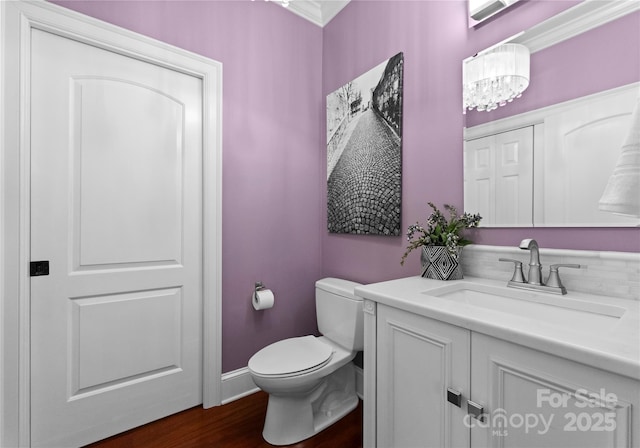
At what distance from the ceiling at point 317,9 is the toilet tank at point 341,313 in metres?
1.82

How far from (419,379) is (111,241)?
1540 mm

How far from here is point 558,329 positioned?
749 millimetres

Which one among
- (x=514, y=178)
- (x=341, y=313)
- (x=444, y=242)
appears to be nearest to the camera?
(x=514, y=178)

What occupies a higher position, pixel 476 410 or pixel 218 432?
pixel 476 410

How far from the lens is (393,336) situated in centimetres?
111

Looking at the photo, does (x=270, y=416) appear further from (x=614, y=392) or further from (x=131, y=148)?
(x=131, y=148)

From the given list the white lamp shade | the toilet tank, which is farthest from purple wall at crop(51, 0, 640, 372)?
the white lamp shade

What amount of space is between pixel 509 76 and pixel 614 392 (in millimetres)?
1163

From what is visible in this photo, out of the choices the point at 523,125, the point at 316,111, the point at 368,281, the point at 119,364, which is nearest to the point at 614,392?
the point at 523,125

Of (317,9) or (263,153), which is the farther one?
(317,9)

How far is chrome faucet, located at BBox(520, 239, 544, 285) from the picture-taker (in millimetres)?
1131

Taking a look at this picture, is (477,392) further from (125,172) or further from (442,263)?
(125,172)

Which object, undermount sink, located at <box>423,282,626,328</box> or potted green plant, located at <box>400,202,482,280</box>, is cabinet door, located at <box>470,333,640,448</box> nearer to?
undermount sink, located at <box>423,282,626,328</box>

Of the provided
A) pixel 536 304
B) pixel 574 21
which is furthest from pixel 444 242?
pixel 574 21
